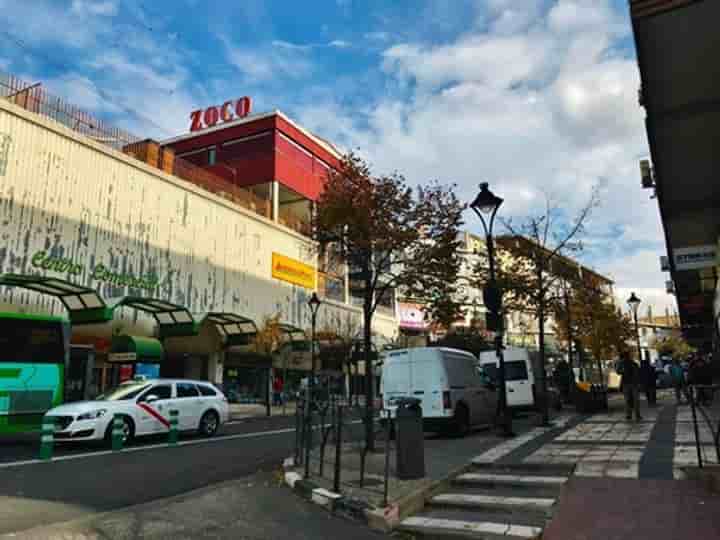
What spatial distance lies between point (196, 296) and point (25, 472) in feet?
70.3

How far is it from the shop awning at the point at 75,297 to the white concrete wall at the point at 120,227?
1.82 ft

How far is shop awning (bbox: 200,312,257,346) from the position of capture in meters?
31.5

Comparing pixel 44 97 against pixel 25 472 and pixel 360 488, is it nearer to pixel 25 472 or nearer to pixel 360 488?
pixel 25 472

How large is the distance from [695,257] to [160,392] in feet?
A: 50.1

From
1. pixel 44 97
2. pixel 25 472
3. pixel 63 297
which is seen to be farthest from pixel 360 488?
pixel 44 97

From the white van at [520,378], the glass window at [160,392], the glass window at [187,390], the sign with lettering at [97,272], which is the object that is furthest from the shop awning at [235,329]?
the glass window at [160,392]

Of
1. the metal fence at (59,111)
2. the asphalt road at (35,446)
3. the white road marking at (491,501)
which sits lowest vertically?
the white road marking at (491,501)

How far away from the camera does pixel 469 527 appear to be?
21.8 feet

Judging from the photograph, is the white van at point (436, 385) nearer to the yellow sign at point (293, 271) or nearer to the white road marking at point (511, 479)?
the white road marking at point (511, 479)

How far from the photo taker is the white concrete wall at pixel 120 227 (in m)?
22.5

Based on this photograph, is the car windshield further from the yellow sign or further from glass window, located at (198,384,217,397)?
the yellow sign

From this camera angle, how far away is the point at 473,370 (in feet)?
56.2

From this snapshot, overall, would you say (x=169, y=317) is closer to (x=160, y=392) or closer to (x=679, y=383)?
(x=160, y=392)

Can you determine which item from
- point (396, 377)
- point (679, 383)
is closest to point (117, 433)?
point (396, 377)
